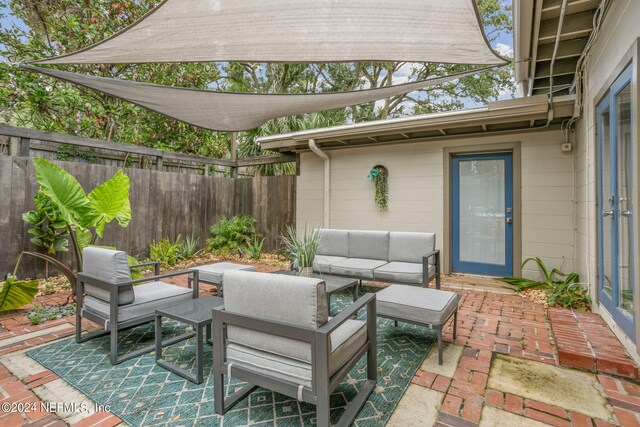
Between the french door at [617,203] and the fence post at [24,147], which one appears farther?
the fence post at [24,147]

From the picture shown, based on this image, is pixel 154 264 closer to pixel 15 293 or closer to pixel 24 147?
pixel 15 293

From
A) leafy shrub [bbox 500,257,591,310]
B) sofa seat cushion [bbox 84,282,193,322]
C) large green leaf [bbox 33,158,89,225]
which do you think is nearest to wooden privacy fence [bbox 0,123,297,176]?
large green leaf [bbox 33,158,89,225]

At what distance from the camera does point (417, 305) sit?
270 centimetres

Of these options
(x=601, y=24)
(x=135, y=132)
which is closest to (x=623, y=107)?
(x=601, y=24)

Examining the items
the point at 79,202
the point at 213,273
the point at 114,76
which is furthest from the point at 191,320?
the point at 114,76

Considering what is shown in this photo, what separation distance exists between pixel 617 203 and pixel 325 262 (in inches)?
130

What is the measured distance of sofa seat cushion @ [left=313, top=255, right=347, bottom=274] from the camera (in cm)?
461

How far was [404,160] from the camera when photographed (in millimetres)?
6090

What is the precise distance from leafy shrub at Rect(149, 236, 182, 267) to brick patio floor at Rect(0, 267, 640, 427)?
6.12 ft

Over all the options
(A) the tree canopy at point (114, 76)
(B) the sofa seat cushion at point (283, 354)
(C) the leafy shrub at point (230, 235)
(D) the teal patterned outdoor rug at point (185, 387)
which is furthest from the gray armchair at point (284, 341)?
(A) the tree canopy at point (114, 76)

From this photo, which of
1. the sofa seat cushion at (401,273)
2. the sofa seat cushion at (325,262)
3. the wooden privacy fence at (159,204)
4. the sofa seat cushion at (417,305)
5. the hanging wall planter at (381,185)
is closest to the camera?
the sofa seat cushion at (417,305)

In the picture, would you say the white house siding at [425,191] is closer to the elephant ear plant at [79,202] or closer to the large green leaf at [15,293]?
the elephant ear plant at [79,202]

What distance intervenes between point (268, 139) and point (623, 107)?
552cm

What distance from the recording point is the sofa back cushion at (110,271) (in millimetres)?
2656
